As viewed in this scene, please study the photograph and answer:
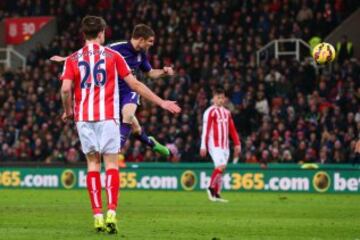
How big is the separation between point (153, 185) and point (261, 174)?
9.73 feet

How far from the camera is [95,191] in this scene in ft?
39.7

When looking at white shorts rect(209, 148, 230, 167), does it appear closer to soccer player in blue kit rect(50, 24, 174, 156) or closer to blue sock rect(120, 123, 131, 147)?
soccer player in blue kit rect(50, 24, 174, 156)

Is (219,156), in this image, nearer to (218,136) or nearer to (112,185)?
Answer: (218,136)

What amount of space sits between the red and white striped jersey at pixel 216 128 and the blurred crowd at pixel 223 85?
21.0ft

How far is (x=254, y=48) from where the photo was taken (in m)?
32.8

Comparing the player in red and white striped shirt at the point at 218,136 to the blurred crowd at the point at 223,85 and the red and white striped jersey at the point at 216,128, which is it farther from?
the blurred crowd at the point at 223,85

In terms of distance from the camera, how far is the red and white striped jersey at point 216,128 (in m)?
21.8

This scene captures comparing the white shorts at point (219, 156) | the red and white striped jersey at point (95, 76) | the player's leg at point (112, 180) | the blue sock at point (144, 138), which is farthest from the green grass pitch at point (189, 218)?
the red and white striped jersey at point (95, 76)

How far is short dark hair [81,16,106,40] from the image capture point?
11.9 meters

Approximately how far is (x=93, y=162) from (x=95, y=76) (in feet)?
3.41

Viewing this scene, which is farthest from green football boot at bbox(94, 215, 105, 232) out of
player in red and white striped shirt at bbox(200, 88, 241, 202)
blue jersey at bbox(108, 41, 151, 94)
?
player in red and white striped shirt at bbox(200, 88, 241, 202)

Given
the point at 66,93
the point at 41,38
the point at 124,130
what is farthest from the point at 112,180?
the point at 41,38

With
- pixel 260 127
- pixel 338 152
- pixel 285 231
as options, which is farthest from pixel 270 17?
pixel 285 231

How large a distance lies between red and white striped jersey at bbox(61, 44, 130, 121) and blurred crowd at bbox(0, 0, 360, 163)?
16.2m
